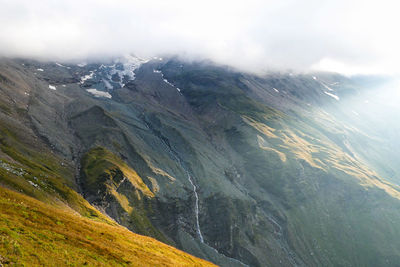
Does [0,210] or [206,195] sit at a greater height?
[0,210]

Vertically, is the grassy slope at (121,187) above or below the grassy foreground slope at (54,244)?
below

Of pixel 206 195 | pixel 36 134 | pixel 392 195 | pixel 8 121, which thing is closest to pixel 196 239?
pixel 206 195

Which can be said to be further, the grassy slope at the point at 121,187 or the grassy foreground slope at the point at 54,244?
the grassy slope at the point at 121,187

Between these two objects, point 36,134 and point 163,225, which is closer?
point 163,225

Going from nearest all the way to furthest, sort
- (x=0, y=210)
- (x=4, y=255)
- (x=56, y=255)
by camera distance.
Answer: (x=4, y=255) → (x=56, y=255) → (x=0, y=210)

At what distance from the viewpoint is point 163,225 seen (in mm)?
146500

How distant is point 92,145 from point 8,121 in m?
48.3

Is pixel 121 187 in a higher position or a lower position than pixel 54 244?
lower

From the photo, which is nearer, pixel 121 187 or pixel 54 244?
pixel 54 244

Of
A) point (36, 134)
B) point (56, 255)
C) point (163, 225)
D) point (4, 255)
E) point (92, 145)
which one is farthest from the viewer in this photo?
point (92, 145)

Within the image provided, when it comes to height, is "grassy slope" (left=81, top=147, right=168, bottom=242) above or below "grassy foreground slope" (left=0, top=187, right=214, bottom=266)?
below

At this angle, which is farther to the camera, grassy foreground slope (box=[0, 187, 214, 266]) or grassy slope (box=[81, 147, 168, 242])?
grassy slope (box=[81, 147, 168, 242])

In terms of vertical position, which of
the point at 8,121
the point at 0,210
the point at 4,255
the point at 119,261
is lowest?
the point at 8,121

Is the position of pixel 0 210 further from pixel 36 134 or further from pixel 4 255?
pixel 36 134
